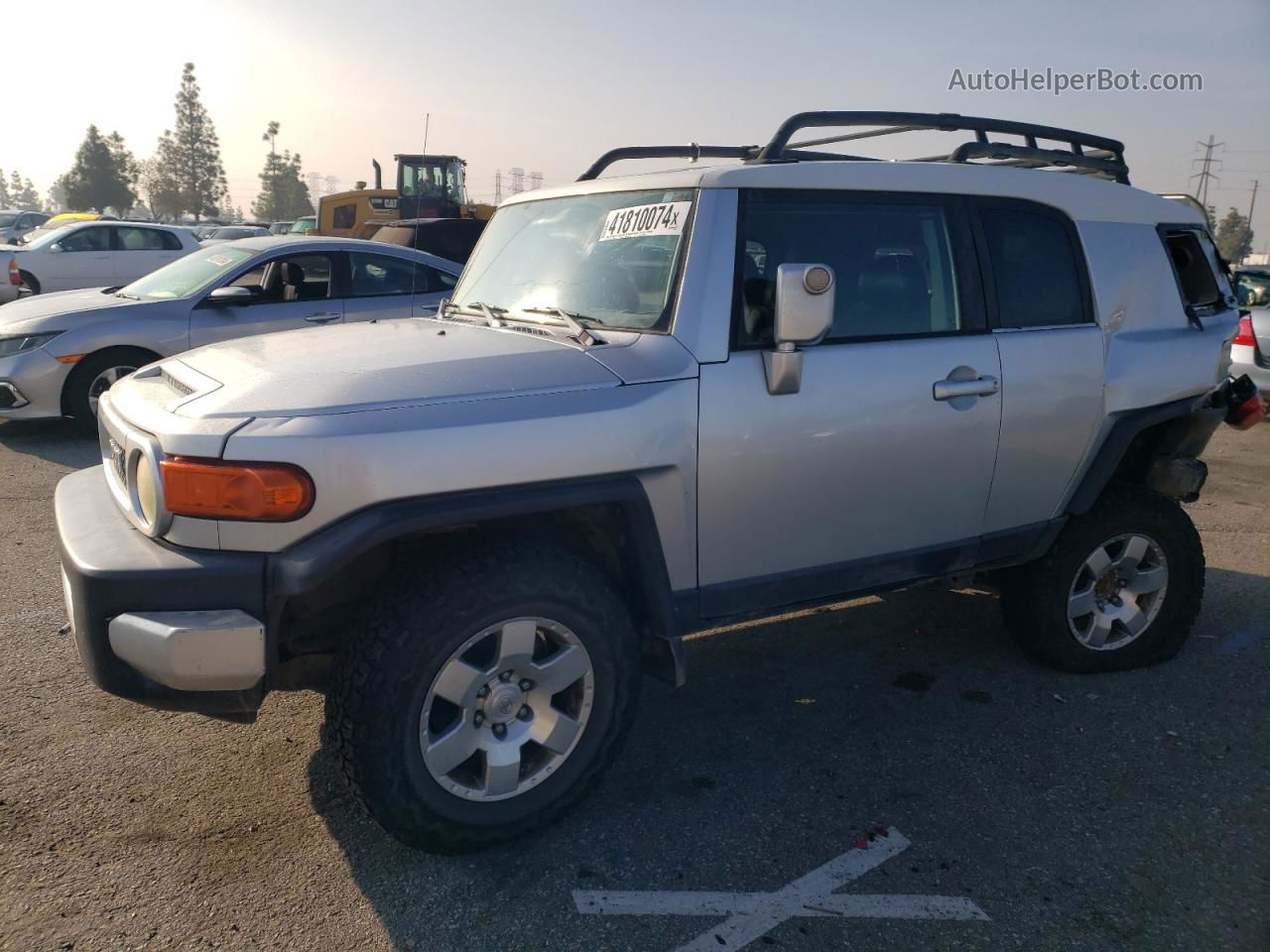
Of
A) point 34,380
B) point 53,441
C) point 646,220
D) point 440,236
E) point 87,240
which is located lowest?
point 53,441

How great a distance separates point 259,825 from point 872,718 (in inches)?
84.3

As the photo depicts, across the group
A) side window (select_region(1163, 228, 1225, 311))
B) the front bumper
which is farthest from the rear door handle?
the front bumper

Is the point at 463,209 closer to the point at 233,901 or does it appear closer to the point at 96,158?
the point at 233,901

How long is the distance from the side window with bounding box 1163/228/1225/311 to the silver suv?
151 millimetres

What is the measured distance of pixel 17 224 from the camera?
26.0 m

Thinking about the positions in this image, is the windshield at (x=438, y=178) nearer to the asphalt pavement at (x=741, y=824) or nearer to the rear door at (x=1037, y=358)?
the asphalt pavement at (x=741, y=824)

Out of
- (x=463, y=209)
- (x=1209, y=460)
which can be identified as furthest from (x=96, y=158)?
(x=1209, y=460)

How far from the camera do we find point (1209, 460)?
Result: 840 cm

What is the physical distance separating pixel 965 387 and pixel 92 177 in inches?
3281

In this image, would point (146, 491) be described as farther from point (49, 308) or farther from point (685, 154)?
point (49, 308)

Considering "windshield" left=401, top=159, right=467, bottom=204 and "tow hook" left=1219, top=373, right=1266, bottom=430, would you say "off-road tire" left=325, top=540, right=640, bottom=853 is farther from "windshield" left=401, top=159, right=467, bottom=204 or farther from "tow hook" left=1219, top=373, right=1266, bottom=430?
"windshield" left=401, top=159, right=467, bottom=204

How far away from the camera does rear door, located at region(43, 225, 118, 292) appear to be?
14688 millimetres

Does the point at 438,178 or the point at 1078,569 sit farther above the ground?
the point at 438,178

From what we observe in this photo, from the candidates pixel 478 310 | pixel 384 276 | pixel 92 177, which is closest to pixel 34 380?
pixel 384 276
